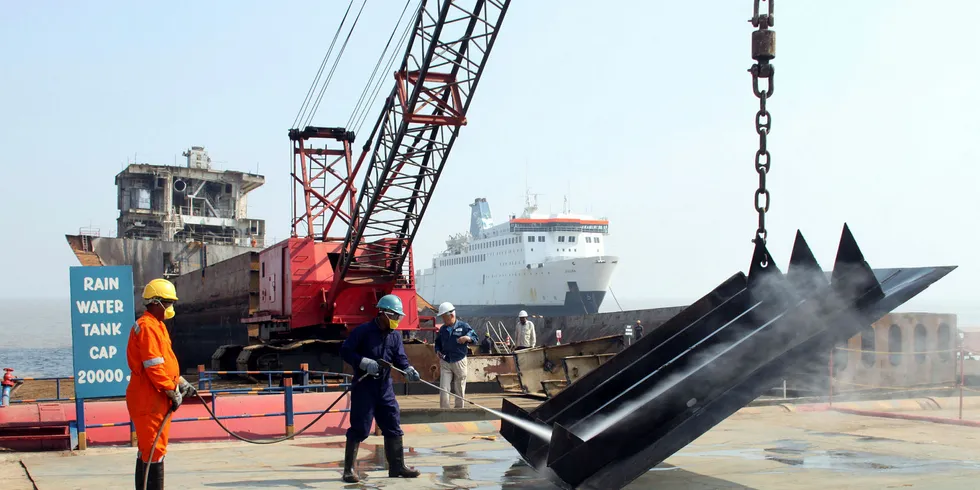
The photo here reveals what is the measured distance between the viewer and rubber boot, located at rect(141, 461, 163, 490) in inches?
225

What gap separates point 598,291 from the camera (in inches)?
2790

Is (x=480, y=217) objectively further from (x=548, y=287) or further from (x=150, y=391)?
(x=150, y=391)

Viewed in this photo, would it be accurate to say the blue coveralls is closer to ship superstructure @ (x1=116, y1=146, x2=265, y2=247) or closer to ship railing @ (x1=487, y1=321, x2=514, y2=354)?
ship railing @ (x1=487, y1=321, x2=514, y2=354)

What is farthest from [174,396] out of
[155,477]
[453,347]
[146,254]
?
[146,254]

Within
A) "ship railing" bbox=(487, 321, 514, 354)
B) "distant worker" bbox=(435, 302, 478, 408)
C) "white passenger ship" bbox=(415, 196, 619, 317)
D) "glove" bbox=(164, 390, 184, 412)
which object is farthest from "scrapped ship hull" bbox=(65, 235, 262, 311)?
"glove" bbox=(164, 390, 184, 412)

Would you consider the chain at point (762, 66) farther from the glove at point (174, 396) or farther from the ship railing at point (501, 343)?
the ship railing at point (501, 343)

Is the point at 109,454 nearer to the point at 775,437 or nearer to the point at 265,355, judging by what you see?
the point at 775,437

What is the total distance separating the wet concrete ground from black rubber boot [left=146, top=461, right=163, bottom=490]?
33.0 inches

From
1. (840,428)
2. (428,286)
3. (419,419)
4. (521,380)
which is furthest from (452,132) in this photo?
(428,286)

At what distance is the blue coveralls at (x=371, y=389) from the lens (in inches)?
276

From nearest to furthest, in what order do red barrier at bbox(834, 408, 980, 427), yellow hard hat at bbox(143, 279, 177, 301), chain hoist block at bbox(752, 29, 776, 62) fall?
yellow hard hat at bbox(143, 279, 177, 301) < chain hoist block at bbox(752, 29, 776, 62) < red barrier at bbox(834, 408, 980, 427)

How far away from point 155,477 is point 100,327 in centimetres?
301

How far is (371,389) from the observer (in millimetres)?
7105

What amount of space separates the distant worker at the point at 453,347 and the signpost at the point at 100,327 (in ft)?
15.4
